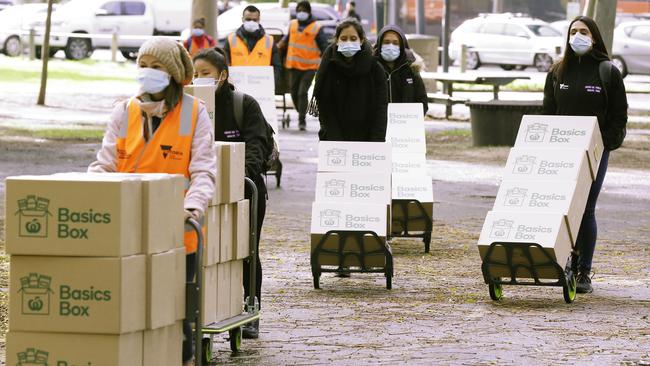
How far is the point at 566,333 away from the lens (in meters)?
9.31

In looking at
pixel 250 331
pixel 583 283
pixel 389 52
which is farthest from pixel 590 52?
pixel 250 331

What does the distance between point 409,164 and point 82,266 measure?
7.63 meters

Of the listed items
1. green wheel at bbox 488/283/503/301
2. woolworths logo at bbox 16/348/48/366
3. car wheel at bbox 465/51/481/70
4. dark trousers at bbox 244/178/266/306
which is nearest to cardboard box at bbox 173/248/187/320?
woolworths logo at bbox 16/348/48/366

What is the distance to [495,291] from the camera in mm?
10562

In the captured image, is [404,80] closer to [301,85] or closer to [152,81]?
[152,81]

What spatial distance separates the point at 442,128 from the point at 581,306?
1715 centimetres

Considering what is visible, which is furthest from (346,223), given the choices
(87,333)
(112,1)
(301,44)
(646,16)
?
(646,16)

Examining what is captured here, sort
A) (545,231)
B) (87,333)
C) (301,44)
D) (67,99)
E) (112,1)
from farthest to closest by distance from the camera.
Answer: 1. (112,1)
2. (67,99)
3. (301,44)
4. (545,231)
5. (87,333)

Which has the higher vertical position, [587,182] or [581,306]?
[587,182]

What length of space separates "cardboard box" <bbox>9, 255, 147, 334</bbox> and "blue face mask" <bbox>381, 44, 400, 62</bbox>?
723 centimetres

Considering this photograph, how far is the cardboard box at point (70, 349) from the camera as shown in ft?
19.9

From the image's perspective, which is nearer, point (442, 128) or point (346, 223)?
point (346, 223)

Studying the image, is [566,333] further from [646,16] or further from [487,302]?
[646,16]

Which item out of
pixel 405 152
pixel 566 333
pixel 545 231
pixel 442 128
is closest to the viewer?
pixel 566 333
